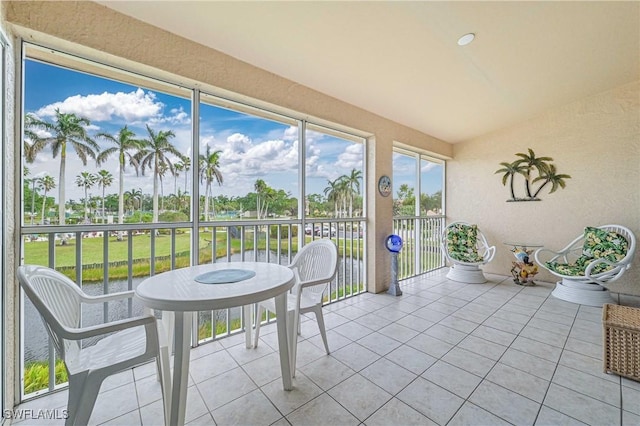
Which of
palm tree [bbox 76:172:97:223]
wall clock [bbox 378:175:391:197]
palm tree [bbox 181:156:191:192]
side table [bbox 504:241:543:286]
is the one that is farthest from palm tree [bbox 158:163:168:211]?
side table [bbox 504:241:543:286]

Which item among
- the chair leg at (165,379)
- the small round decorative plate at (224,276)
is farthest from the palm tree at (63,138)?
the chair leg at (165,379)

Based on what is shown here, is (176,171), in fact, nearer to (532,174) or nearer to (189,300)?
(189,300)

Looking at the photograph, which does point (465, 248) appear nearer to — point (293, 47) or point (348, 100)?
point (348, 100)

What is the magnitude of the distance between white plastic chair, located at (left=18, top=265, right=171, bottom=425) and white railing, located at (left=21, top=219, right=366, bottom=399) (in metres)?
0.45

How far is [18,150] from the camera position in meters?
1.58

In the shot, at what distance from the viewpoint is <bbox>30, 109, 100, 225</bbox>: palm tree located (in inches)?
68.7

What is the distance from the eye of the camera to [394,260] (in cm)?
368

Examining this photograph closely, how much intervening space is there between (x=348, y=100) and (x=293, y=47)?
1156 mm

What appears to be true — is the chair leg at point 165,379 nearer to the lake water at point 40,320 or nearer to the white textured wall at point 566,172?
the lake water at point 40,320

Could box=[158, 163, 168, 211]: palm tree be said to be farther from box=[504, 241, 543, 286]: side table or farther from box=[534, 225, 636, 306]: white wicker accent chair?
box=[504, 241, 543, 286]: side table

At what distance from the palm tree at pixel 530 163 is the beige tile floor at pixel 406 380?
2365 mm

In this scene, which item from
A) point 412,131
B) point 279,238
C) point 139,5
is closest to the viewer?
point 139,5

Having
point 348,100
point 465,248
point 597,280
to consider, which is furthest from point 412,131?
point 597,280
